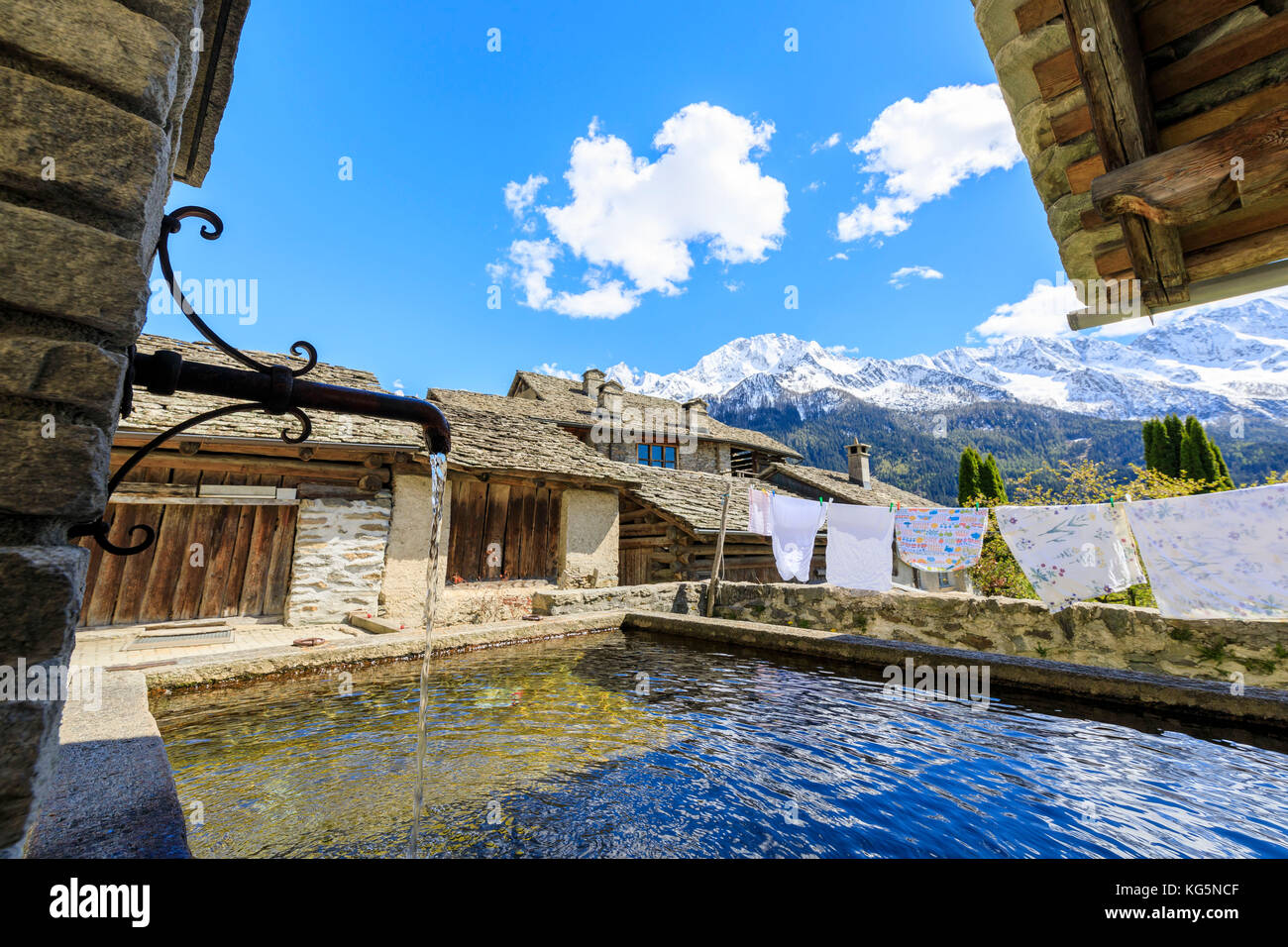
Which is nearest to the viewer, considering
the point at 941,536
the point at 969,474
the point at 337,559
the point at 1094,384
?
the point at 337,559

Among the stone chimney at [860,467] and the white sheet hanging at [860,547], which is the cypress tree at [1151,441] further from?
the white sheet hanging at [860,547]

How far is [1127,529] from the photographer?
6734mm

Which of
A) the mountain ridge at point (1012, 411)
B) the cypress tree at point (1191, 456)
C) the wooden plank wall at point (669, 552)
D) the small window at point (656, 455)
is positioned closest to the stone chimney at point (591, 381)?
the small window at point (656, 455)

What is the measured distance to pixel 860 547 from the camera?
947cm

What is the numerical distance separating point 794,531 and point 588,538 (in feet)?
14.3

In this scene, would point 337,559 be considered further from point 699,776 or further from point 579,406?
point 579,406

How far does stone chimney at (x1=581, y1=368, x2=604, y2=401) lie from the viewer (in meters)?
24.1

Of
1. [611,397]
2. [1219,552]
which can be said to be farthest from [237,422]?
[611,397]

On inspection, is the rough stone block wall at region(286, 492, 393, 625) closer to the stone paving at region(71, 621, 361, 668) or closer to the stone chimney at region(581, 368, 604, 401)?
the stone paving at region(71, 621, 361, 668)

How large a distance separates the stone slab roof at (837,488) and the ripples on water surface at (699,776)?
1800 centimetres

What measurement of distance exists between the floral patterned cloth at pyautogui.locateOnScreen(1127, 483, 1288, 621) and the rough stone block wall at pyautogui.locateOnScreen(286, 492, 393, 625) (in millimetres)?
10592

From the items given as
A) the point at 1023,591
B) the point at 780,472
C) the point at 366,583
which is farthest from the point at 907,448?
the point at 366,583

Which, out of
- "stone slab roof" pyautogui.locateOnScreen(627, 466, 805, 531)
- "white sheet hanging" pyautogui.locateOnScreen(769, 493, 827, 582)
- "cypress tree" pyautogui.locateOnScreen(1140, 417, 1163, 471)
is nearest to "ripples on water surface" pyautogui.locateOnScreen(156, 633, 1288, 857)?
"white sheet hanging" pyautogui.locateOnScreen(769, 493, 827, 582)
